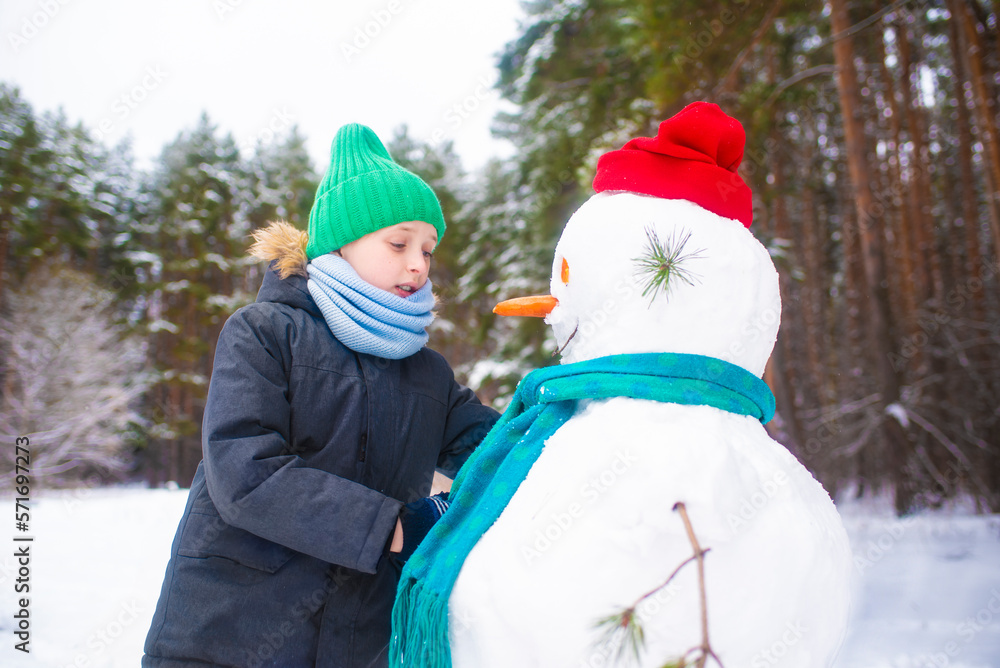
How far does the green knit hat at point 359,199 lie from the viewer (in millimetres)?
1663

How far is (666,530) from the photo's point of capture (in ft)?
3.40

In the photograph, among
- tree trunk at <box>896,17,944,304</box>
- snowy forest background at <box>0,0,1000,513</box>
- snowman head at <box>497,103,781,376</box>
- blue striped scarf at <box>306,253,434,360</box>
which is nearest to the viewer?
snowman head at <box>497,103,781,376</box>

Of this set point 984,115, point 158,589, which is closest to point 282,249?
point 158,589

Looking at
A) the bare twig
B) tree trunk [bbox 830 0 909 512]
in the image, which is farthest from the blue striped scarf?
tree trunk [bbox 830 0 909 512]

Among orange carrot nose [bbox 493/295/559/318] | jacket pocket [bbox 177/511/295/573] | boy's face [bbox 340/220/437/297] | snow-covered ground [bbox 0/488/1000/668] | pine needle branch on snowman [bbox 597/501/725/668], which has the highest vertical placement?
boy's face [bbox 340/220/437/297]

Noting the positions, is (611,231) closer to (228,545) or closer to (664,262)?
(664,262)

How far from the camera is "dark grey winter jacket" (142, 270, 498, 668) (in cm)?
122

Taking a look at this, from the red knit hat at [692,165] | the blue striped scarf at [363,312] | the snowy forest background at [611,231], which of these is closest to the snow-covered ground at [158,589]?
the snowy forest background at [611,231]

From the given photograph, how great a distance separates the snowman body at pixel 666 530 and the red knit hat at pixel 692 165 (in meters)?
0.13

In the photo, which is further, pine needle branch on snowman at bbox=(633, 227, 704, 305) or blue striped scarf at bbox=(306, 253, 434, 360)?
blue striped scarf at bbox=(306, 253, 434, 360)

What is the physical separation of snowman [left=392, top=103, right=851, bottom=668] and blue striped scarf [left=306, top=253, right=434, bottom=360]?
14.7 inches

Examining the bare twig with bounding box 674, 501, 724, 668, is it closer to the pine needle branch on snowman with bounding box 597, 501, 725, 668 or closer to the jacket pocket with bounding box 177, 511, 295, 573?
the pine needle branch on snowman with bounding box 597, 501, 725, 668

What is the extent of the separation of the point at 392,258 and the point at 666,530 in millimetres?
1041

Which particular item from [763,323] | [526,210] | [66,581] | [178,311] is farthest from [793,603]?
[178,311]
